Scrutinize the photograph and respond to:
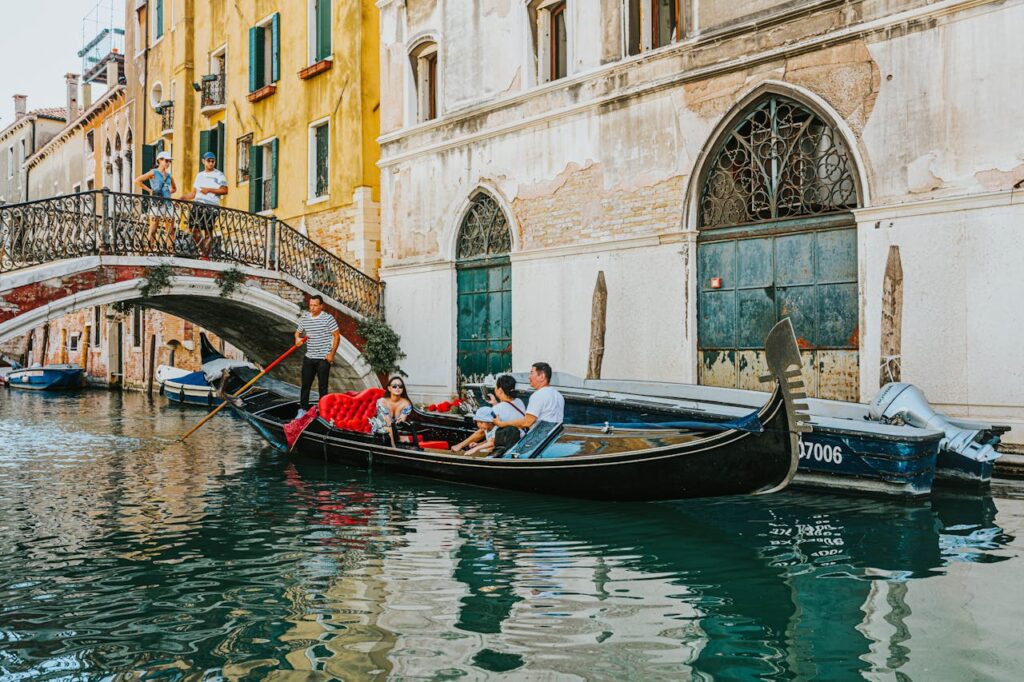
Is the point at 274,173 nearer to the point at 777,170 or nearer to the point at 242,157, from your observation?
the point at 242,157

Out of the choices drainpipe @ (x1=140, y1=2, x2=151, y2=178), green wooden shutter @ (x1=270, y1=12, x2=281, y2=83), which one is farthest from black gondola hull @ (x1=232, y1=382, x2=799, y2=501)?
drainpipe @ (x1=140, y1=2, x2=151, y2=178)

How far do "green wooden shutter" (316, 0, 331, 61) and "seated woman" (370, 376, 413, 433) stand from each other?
24.5 ft

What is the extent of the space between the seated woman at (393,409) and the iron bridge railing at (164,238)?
410 cm

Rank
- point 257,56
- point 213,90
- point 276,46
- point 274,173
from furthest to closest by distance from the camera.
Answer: point 213,90 < point 257,56 < point 274,173 < point 276,46

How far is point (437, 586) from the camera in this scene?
13.7 feet

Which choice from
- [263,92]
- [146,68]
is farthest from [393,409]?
[146,68]

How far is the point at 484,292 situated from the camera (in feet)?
37.0

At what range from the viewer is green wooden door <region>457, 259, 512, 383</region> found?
36.0 feet

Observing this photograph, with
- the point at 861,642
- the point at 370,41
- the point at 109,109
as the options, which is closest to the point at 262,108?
the point at 370,41

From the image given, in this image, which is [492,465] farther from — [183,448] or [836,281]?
[183,448]

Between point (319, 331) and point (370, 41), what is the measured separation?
18.4 ft

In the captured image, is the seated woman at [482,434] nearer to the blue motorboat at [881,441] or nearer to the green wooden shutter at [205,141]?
the blue motorboat at [881,441]

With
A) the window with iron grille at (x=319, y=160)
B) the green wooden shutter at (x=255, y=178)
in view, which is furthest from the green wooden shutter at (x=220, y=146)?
the window with iron grille at (x=319, y=160)

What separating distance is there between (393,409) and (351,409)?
866 millimetres
